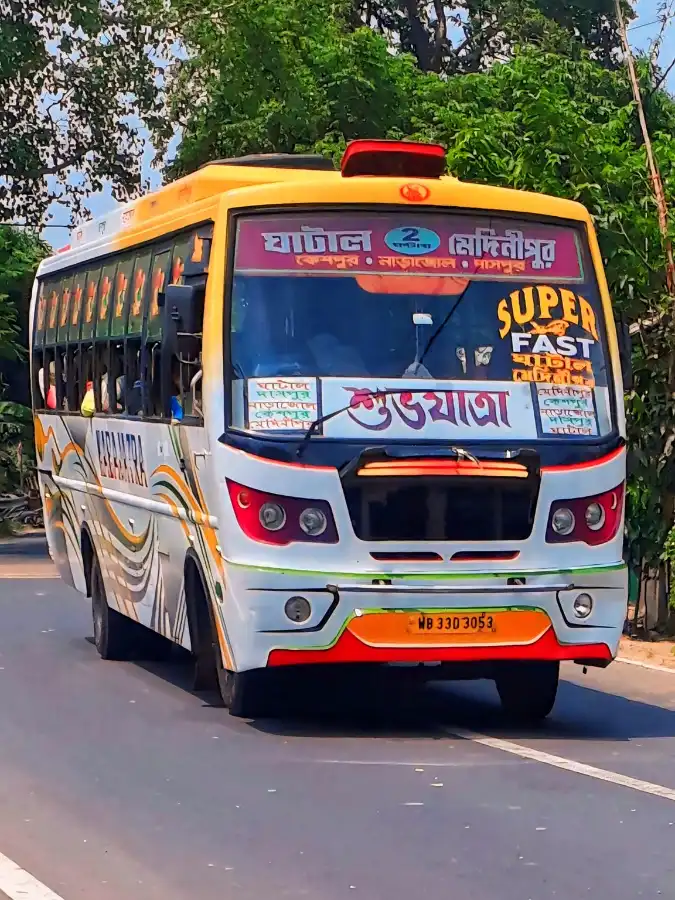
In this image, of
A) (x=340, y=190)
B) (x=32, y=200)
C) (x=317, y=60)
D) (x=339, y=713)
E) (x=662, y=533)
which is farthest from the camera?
(x=32, y=200)

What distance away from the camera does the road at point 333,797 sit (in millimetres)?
7062

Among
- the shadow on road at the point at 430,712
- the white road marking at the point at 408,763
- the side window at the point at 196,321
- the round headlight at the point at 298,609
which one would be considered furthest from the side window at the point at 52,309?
the white road marking at the point at 408,763

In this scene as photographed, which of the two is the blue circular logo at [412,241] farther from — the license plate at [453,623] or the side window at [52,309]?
the side window at [52,309]

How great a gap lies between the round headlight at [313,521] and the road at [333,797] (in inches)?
44.2

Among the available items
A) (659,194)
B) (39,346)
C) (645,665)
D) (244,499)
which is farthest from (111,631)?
(659,194)

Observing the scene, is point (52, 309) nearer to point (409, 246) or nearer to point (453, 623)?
point (409, 246)

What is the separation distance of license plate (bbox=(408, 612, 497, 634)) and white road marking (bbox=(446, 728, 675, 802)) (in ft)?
2.00

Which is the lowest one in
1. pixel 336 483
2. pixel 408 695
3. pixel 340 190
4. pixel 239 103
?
pixel 408 695

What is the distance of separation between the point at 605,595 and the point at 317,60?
19.6m

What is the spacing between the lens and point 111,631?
46.9 feet

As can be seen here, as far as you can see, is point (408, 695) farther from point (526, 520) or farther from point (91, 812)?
point (91, 812)

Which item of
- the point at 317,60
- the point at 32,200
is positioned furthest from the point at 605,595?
the point at 32,200

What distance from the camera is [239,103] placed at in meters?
29.0

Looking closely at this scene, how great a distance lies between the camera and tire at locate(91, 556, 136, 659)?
14266mm
